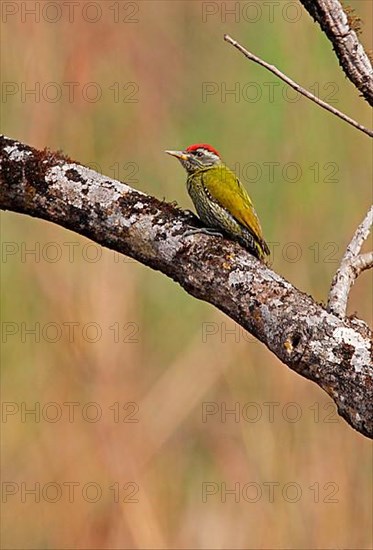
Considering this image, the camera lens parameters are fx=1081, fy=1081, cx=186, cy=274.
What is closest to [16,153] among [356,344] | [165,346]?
[356,344]

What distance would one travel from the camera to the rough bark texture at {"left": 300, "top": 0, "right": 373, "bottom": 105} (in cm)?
157

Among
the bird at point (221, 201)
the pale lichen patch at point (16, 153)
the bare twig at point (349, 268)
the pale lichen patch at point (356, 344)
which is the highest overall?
the bird at point (221, 201)

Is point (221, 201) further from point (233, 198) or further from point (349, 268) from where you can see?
point (349, 268)

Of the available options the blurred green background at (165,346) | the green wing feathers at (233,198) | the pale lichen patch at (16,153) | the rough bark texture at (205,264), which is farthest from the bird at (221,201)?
the blurred green background at (165,346)

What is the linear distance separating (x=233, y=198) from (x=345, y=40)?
731mm

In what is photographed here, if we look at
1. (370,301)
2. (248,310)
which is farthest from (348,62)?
(370,301)

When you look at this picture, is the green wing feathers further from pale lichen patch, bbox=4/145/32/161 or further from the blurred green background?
the blurred green background

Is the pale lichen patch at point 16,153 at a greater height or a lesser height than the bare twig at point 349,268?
greater

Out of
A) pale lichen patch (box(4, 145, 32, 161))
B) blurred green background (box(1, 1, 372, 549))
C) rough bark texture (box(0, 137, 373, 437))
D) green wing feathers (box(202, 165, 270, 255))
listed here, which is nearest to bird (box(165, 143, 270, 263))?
green wing feathers (box(202, 165, 270, 255))

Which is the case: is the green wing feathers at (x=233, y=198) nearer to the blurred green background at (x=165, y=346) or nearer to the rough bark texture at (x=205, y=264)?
the rough bark texture at (x=205, y=264)

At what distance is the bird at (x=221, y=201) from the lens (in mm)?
2111

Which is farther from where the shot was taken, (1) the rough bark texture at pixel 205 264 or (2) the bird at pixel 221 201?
(2) the bird at pixel 221 201

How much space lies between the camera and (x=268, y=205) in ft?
11.4

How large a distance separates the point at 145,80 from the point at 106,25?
0.25 metres
